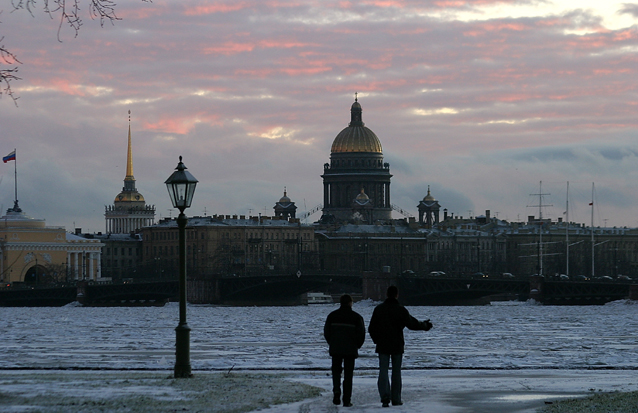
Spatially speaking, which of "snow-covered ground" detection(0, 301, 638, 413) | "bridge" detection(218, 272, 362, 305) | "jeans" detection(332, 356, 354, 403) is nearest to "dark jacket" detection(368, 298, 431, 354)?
"jeans" detection(332, 356, 354, 403)

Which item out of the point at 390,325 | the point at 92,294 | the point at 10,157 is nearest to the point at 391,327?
the point at 390,325

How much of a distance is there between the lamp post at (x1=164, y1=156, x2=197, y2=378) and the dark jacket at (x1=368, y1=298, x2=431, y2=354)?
3940 mm

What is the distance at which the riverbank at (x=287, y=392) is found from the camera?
1744 cm

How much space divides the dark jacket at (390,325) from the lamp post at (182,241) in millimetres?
3940

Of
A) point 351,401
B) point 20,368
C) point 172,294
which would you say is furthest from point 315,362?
point 172,294

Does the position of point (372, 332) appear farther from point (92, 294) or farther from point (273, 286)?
point (92, 294)

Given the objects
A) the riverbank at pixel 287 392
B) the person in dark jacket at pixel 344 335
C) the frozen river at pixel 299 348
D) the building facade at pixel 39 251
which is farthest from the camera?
the building facade at pixel 39 251

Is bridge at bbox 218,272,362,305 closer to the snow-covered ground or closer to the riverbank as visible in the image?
the snow-covered ground

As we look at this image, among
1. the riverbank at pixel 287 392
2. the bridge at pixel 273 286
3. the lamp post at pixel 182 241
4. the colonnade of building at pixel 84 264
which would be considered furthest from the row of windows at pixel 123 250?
the lamp post at pixel 182 241

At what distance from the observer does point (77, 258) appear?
148625 mm

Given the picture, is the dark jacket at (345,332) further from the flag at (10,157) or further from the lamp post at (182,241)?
the flag at (10,157)

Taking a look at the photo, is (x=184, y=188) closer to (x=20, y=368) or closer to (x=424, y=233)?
(x=20, y=368)

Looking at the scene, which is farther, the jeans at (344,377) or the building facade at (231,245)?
the building facade at (231,245)

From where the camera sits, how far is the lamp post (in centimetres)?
2139
